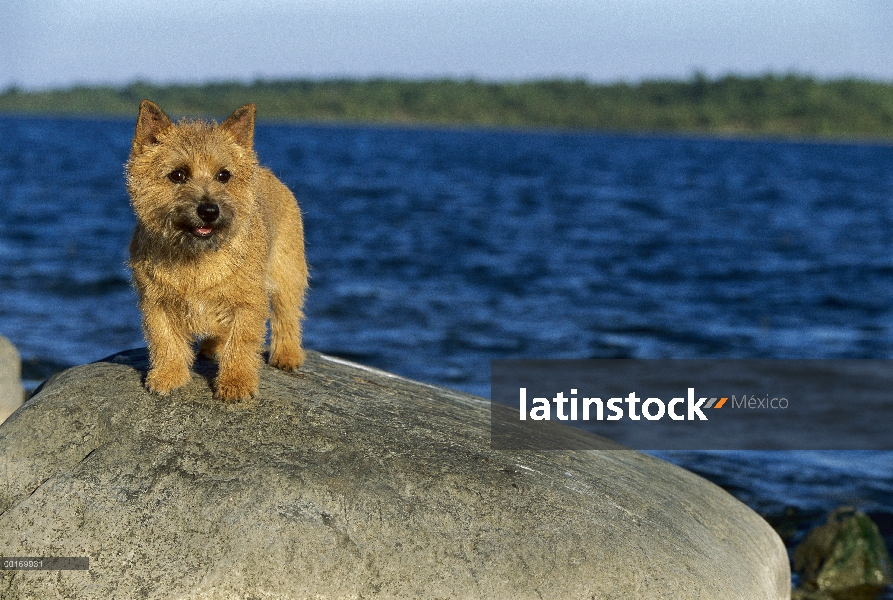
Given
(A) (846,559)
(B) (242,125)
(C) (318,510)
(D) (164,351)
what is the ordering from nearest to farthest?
(C) (318,510) < (B) (242,125) < (D) (164,351) < (A) (846,559)

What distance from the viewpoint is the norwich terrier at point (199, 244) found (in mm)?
5863

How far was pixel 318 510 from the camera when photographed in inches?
213

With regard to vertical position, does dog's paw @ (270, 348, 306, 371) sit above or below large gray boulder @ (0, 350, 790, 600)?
above

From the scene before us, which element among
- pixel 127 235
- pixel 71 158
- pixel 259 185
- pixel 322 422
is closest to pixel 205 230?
pixel 259 185

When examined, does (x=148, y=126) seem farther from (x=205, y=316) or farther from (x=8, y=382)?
(x=8, y=382)

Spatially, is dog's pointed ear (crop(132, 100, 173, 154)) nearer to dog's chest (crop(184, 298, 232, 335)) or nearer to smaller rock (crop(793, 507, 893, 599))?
dog's chest (crop(184, 298, 232, 335))

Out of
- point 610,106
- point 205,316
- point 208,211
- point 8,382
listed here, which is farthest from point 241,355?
point 610,106

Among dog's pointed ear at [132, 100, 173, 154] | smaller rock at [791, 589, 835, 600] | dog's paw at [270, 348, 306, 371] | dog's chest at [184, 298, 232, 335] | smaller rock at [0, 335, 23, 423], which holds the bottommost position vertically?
smaller rock at [791, 589, 835, 600]

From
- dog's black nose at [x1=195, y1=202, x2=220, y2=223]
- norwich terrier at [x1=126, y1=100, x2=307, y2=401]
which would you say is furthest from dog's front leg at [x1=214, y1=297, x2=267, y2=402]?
dog's black nose at [x1=195, y1=202, x2=220, y2=223]

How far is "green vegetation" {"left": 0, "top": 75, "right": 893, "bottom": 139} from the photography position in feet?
524

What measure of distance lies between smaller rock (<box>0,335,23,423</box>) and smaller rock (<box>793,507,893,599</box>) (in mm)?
6720

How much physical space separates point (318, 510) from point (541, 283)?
15743mm

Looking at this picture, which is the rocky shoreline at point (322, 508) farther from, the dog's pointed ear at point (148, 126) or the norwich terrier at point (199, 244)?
the dog's pointed ear at point (148, 126)

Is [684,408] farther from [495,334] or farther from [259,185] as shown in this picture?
[259,185]
